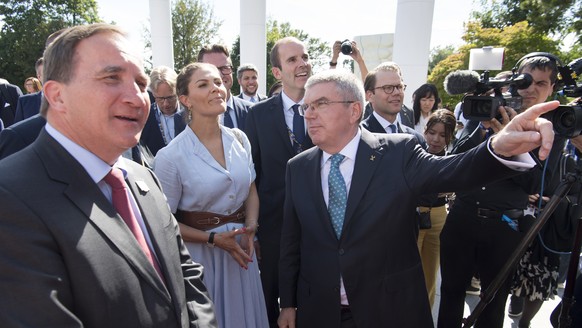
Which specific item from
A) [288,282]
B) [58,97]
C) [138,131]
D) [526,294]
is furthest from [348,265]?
[526,294]

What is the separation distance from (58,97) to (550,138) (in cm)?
174

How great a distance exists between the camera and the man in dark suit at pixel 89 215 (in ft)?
3.35

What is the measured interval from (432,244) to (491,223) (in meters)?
0.94

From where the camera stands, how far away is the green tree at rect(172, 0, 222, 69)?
26.2 metres

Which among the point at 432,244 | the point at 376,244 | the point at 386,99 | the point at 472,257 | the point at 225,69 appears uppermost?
the point at 225,69

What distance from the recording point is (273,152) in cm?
321

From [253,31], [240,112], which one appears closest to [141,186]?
[240,112]

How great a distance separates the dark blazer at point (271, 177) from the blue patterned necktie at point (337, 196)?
1.12 meters

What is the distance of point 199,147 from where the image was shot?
8.23ft

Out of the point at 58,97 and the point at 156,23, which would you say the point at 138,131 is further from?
the point at 156,23

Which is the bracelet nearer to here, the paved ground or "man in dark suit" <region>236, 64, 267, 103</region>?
the paved ground

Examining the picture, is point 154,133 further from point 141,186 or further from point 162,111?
point 141,186

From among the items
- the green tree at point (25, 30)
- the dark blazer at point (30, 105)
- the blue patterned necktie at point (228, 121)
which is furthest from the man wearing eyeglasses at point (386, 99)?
the green tree at point (25, 30)

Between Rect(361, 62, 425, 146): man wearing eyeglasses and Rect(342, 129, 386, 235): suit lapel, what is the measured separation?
1.36 m
